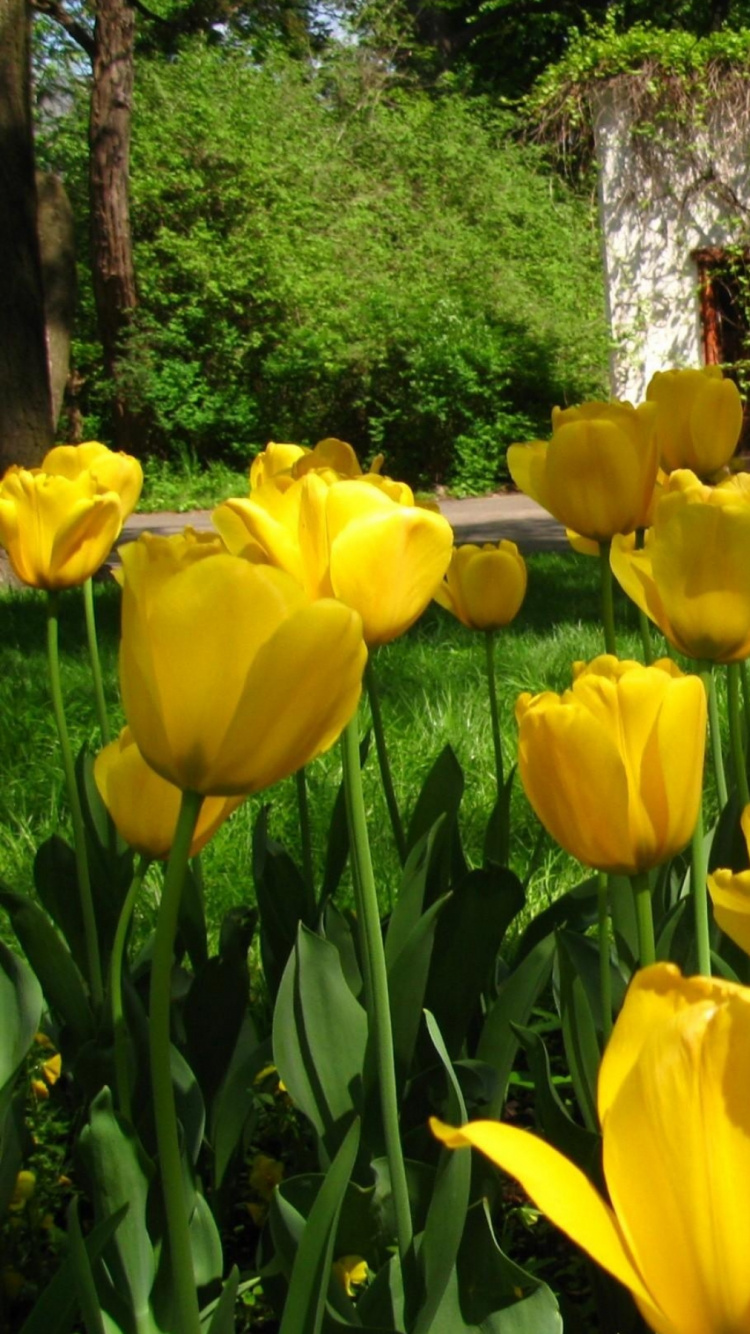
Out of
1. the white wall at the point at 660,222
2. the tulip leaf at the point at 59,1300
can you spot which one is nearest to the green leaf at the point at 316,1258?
the tulip leaf at the point at 59,1300

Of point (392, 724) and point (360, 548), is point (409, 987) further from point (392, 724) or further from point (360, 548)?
point (392, 724)

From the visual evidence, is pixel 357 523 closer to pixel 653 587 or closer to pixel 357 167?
pixel 653 587

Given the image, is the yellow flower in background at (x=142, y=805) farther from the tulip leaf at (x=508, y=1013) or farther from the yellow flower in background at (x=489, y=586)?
the yellow flower in background at (x=489, y=586)

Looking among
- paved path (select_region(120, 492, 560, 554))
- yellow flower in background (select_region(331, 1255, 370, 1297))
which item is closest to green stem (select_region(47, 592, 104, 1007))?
yellow flower in background (select_region(331, 1255, 370, 1297))

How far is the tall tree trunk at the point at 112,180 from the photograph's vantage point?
1076 cm

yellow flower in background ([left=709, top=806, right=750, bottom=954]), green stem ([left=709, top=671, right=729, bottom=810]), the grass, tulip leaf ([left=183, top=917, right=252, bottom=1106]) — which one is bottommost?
the grass

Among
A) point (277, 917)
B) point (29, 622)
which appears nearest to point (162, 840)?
point (277, 917)

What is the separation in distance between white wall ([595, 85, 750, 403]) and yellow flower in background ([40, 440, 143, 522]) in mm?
9085

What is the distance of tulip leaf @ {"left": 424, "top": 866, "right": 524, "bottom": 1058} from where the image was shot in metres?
1.15

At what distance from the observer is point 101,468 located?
1347mm

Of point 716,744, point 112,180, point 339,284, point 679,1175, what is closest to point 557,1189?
point 679,1175

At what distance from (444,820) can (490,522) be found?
8.41 m

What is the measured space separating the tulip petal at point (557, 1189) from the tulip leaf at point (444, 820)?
88cm

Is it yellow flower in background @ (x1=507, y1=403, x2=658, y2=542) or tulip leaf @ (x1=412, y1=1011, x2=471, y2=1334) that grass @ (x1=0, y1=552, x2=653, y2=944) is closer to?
yellow flower in background @ (x1=507, y1=403, x2=658, y2=542)
